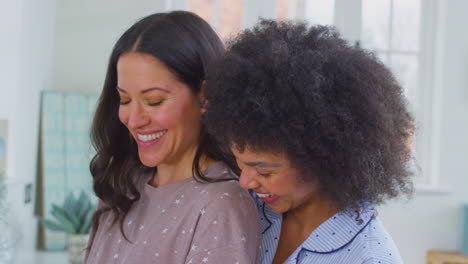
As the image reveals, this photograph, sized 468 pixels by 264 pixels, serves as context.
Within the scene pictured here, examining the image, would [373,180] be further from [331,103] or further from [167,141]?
[167,141]

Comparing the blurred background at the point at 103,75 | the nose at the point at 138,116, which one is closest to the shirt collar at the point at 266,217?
the nose at the point at 138,116

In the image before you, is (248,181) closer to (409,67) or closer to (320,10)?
(320,10)

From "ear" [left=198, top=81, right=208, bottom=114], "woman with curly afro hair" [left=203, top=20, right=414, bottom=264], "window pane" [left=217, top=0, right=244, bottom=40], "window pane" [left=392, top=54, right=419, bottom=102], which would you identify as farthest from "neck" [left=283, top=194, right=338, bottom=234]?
"window pane" [left=392, top=54, right=419, bottom=102]

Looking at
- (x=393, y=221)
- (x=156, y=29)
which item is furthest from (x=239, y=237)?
(x=393, y=221)

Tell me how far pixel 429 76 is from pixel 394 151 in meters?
3.52

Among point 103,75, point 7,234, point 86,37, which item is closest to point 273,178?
point 7,234

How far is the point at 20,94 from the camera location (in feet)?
9.69

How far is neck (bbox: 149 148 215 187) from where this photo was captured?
1.20 meters

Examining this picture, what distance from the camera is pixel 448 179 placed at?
4215 mm

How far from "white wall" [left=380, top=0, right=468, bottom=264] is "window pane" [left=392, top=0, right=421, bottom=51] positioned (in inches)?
8.4

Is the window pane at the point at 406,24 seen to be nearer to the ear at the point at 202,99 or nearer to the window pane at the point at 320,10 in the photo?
the window pane at the point at 320,10

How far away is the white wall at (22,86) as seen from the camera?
278 centimetres

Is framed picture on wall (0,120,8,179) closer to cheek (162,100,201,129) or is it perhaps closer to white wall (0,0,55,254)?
white wall (0,0,55,254)

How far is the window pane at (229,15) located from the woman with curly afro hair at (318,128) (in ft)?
10.2
